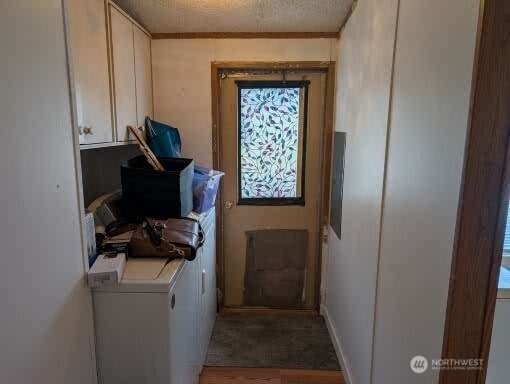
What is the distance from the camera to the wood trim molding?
2.53 meters

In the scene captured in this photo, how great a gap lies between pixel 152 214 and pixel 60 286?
2.45 ft

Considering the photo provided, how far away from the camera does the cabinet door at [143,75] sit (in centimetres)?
221

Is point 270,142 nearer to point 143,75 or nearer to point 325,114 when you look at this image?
point 325,114

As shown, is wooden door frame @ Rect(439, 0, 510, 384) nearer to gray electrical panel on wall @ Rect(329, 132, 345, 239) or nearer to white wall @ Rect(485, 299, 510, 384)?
white wall @ Rect(485, 299, 510, 384)

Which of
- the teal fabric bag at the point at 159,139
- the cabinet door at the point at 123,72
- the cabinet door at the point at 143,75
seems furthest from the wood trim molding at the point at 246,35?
the teal fabric bag at the point at 159,139

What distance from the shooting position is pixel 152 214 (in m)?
1.82

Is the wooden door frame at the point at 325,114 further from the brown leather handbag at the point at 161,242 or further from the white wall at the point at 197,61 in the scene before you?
the brown leather handbag at the point at 161,242

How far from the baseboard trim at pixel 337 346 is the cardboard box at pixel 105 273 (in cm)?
154

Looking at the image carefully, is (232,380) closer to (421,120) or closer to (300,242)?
(300,242)

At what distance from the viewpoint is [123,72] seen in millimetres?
1948

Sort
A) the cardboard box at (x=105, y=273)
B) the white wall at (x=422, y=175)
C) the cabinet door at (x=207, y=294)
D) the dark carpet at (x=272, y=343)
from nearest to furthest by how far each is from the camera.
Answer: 1. the white wall at (x=422, y=175)
2. the cardboard box at (x=105, y=273)
3. the cabinet door at (x=207, y=294)
4. the dark carpet at (x=272, y=343)

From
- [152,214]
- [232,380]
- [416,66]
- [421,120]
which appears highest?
[416,66]

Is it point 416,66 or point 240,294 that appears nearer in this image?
point 416,66

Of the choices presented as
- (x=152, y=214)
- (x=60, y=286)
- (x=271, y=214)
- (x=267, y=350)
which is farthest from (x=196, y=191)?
(x=267, y=350)
